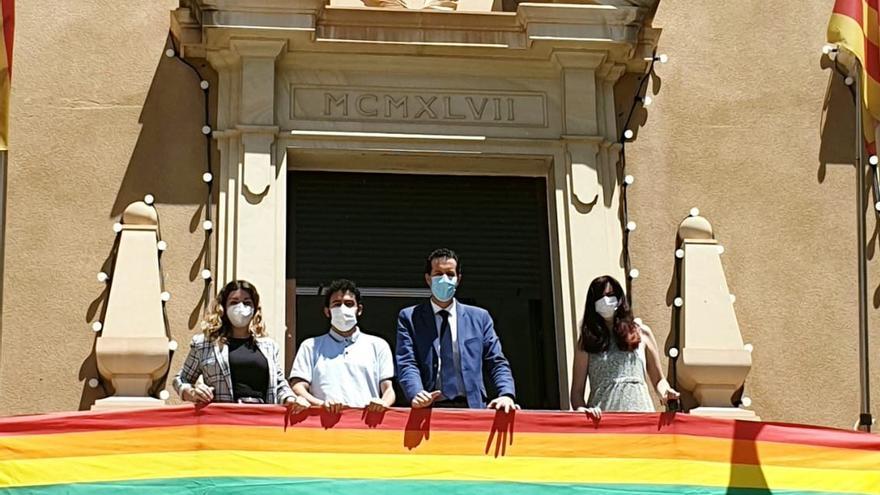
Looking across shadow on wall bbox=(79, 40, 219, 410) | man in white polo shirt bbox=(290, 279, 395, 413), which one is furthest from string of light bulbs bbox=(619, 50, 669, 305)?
shadow on wall bbox=(79, 40, 219, 410)

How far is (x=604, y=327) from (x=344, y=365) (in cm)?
140

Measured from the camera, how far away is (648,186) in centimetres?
1174

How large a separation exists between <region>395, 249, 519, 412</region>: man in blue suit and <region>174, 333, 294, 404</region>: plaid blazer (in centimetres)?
64

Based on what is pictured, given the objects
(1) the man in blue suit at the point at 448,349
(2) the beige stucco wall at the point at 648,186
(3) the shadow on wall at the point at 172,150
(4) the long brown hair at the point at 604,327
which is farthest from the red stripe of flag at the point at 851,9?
(3) the shadow on wall at the point at 172,150

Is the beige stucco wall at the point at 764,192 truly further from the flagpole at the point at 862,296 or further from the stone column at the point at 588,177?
the flagpole at the point at 862,296

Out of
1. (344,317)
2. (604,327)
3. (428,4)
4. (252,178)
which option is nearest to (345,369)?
(344,317)

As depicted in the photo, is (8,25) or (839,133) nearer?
(8,25)

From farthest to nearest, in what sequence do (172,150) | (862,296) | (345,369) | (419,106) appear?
(419,106) < (172,150) < (862,296) < (345,369)

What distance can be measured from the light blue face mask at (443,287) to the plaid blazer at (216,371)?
0.94 m

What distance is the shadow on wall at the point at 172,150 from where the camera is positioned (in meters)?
11.4

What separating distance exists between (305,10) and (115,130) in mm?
1394

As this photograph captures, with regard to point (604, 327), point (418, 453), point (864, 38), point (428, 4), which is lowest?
point (418, 453)

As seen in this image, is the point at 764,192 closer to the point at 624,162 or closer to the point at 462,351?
the point at 624,162

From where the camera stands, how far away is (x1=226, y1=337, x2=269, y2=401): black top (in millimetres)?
9469
